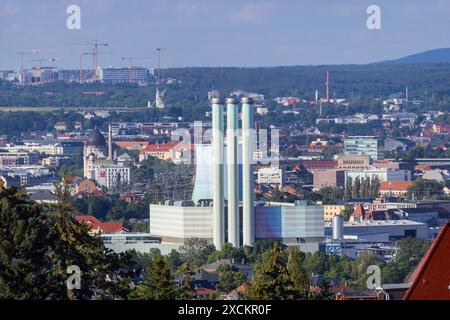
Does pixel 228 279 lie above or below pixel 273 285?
below

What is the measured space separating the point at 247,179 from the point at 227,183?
438mm

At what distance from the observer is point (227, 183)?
134 ft

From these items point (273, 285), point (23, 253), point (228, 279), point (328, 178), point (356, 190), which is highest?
point (23, 253)

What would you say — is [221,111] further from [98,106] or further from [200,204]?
[98,106]

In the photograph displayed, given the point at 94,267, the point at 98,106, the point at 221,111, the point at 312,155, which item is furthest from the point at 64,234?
the point at 98,106

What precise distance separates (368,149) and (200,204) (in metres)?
36.5

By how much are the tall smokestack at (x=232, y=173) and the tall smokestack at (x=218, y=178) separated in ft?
0.55

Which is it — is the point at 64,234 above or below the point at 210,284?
above

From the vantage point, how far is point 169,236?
131 ft

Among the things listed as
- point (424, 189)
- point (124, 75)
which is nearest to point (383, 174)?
point (424, 189)

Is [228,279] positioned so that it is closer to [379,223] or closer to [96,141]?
[379,223]

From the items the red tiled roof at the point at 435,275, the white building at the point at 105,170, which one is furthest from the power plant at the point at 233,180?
the red tiled roof at the point at 435,275

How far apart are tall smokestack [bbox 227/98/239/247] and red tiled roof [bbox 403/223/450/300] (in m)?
30.1

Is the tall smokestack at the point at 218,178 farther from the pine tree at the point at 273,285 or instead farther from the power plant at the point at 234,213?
the pine tree at the point at 273,285
